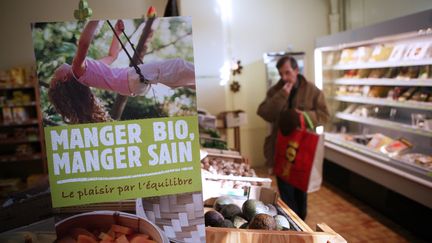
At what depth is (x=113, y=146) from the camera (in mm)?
1277

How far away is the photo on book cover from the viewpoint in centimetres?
123

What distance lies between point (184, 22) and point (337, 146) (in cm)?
419

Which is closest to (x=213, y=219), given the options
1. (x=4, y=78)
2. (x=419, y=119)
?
(x=419, y=119)

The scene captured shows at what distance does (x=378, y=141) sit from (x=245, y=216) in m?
3.03

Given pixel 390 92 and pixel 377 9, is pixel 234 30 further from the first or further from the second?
pixel 390 92

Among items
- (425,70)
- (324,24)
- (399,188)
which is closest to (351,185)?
(399,188)

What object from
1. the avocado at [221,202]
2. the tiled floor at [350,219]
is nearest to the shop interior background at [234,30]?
the tiled floor at [350,219]

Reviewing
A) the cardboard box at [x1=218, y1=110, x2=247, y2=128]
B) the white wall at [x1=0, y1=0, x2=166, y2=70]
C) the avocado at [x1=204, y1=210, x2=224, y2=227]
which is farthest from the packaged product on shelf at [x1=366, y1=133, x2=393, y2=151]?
the white wall at [x1=0, y1=0, x2=166, y2=70]

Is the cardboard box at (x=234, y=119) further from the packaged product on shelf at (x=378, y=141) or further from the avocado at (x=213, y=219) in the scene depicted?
the avocado at (x=213, y=219)

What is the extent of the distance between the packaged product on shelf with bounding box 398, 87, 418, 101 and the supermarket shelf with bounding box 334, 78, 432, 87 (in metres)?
0.07

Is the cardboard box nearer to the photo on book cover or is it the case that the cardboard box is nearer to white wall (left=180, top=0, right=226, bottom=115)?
white wall (left=180, top=0, right=226, bottom=115)

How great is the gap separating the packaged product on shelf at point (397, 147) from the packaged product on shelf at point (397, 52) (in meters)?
0.88

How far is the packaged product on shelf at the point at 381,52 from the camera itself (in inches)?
168

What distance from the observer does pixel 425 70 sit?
366 centimetres
